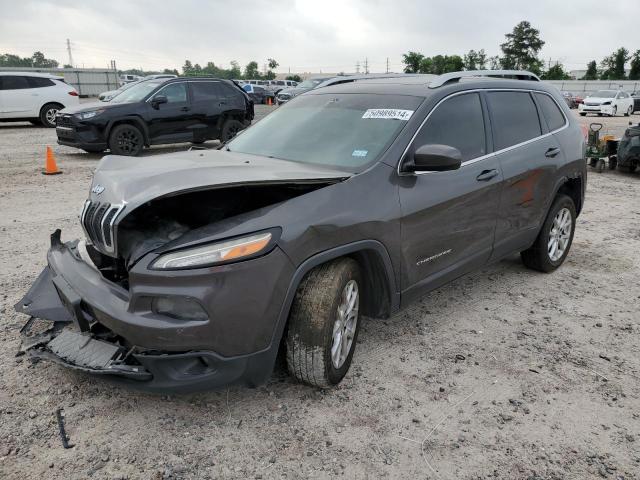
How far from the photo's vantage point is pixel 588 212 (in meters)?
7.73

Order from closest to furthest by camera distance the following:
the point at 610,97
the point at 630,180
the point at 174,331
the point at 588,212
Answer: the point at 174,331, the point at 588,212, the point at 630,180, the point at 610,97

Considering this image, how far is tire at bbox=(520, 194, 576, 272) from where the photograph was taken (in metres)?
4.89

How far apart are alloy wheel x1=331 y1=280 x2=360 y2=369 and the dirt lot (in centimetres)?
22

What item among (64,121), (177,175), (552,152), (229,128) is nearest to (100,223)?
(177,175)

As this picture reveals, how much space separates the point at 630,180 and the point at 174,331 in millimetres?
10637

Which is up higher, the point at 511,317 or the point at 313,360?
the point at 313,360

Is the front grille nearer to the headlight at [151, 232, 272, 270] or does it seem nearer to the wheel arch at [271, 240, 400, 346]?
the wheel arch at [271, 240, 400, 346]

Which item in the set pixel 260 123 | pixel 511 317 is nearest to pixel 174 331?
pixel 260 123

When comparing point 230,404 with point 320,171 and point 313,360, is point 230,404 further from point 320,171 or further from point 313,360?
point 320,171

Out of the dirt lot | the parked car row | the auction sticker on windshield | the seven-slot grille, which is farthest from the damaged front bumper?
the parked car row

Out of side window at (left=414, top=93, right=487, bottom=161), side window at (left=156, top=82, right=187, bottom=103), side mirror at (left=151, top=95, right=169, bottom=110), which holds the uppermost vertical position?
side window at (left=156, top=82, right=187, bottom=103)

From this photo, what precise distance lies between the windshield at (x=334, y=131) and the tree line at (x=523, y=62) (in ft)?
170

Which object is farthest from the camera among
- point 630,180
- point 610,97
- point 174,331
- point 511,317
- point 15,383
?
point 610,97

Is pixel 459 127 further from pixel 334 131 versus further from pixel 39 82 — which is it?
pixel 39 82
